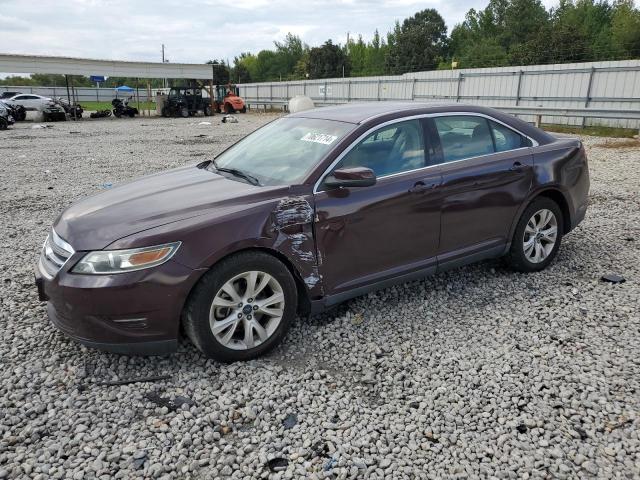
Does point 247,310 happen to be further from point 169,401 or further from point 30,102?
point 30,102

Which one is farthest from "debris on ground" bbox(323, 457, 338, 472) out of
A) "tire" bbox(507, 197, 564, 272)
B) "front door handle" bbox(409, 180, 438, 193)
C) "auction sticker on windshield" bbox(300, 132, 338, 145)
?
"tire" bbox(507, 197, 564, 272)

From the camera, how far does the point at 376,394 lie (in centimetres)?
313

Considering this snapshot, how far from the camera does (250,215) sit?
3305mm

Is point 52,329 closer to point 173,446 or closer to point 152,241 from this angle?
point 152,241

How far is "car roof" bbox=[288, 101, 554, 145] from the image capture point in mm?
4047

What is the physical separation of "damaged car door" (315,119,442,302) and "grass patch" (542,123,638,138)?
15196 mm

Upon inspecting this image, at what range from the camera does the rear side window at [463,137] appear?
4199mm

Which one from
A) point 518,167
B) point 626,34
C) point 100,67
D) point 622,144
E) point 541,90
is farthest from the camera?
point 626,34

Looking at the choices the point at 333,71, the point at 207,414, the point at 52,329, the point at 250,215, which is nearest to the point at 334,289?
the point at 250,215

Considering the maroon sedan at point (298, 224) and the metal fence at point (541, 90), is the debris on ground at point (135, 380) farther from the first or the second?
the metal fence at point (541, 90)

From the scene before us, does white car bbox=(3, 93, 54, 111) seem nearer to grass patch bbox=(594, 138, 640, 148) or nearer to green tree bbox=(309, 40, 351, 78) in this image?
grass patch bbox=(594, 138, 640, 148)

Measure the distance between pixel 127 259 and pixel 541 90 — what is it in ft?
72.2

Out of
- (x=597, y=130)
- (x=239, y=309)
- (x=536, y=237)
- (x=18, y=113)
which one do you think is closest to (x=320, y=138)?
(x=239, y=309)

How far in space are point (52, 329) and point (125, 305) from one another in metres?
1.30
